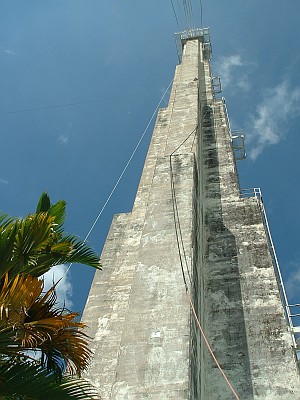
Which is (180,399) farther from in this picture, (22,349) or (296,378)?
(296,378)

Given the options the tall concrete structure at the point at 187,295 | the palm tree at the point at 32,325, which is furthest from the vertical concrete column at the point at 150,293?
the palm tree at the point at 32,325

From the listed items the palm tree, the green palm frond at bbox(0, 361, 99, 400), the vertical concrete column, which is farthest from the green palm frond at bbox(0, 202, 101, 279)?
the vertical concrete column

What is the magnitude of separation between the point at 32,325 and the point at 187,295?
13.3 feet

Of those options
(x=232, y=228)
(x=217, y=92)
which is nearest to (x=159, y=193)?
(x=232, y=228)

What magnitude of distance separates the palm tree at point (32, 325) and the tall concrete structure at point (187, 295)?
2.42m

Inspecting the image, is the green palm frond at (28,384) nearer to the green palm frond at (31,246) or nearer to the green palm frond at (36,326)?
the green palm frond at (36,326)

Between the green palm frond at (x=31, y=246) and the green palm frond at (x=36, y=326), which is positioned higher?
the green palm frond at (x=31, y=246)

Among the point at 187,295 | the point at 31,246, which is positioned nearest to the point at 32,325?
the point at 31,246

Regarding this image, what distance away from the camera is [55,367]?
3.43 metres

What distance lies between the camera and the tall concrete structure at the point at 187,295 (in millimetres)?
6145

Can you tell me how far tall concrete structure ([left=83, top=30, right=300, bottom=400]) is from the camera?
20.2 feet

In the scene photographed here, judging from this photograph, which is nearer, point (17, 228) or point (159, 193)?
point (17, 228)

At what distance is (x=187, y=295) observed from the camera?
22.8ft

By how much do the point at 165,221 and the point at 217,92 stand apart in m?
17.6
